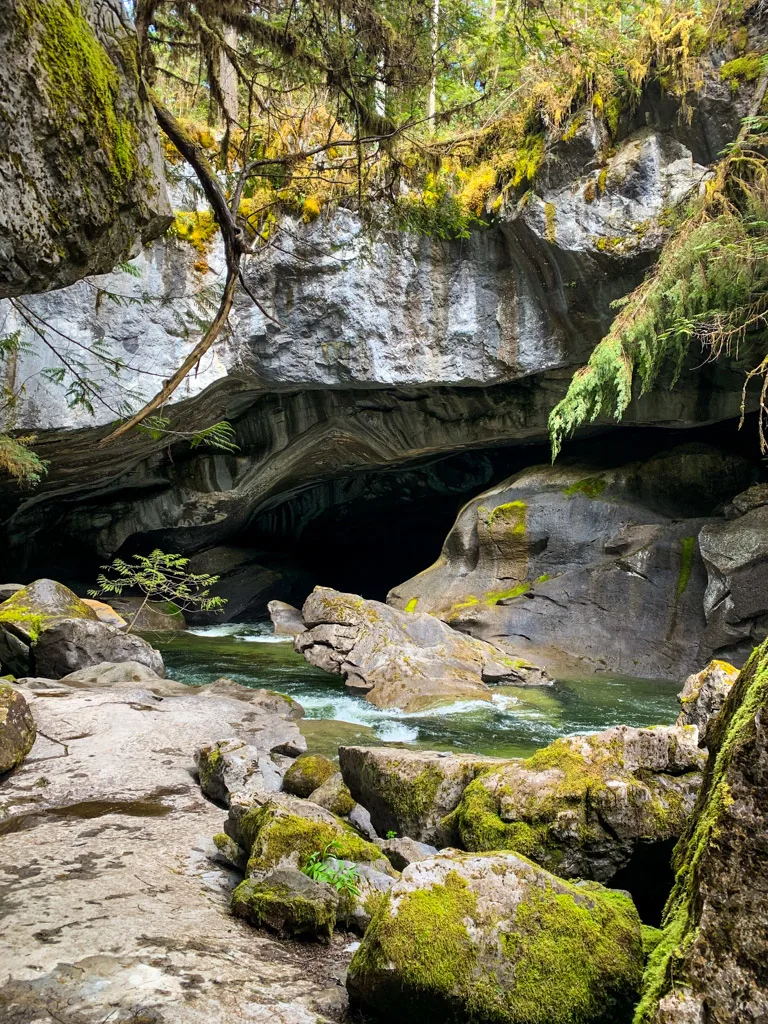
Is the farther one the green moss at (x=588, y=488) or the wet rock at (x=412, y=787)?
the green moss at (x=588, y=488)

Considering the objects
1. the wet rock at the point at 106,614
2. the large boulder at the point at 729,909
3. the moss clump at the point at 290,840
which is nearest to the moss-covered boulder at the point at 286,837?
the moss clump at the point at 290,840

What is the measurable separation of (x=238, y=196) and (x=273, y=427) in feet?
43.3

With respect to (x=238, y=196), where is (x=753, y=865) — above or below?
below

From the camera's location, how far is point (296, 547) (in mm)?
23766

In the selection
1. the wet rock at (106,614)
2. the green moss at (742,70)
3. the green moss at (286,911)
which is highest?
the green moss at (742,70)

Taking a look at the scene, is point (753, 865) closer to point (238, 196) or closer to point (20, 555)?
point (238, 196)

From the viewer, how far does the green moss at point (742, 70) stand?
9.11m

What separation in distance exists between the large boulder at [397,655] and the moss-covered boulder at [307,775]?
4.40 metres

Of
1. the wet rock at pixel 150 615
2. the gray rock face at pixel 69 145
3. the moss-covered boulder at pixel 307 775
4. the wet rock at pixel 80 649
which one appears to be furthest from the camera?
the wet rock at pixel 150 615

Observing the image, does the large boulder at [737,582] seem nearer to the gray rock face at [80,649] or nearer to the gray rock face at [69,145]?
the gray rock face at [80,649]

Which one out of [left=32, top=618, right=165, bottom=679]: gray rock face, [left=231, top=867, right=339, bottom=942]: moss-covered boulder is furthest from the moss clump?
[left=32, top=618, right=165, bottom=679]: gray rock face

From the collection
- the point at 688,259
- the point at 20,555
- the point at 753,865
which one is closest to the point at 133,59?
the point at 753,865

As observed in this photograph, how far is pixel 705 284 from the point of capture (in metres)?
8.94

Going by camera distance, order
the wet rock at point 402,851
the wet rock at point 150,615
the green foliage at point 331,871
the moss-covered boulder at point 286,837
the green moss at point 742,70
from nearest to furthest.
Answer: the green foliage at point 331,871, the moss-covered boulder at point 286,837, the wet rock at point 402,851, the green moss at point 742,70, the wet rock at point 150,615
